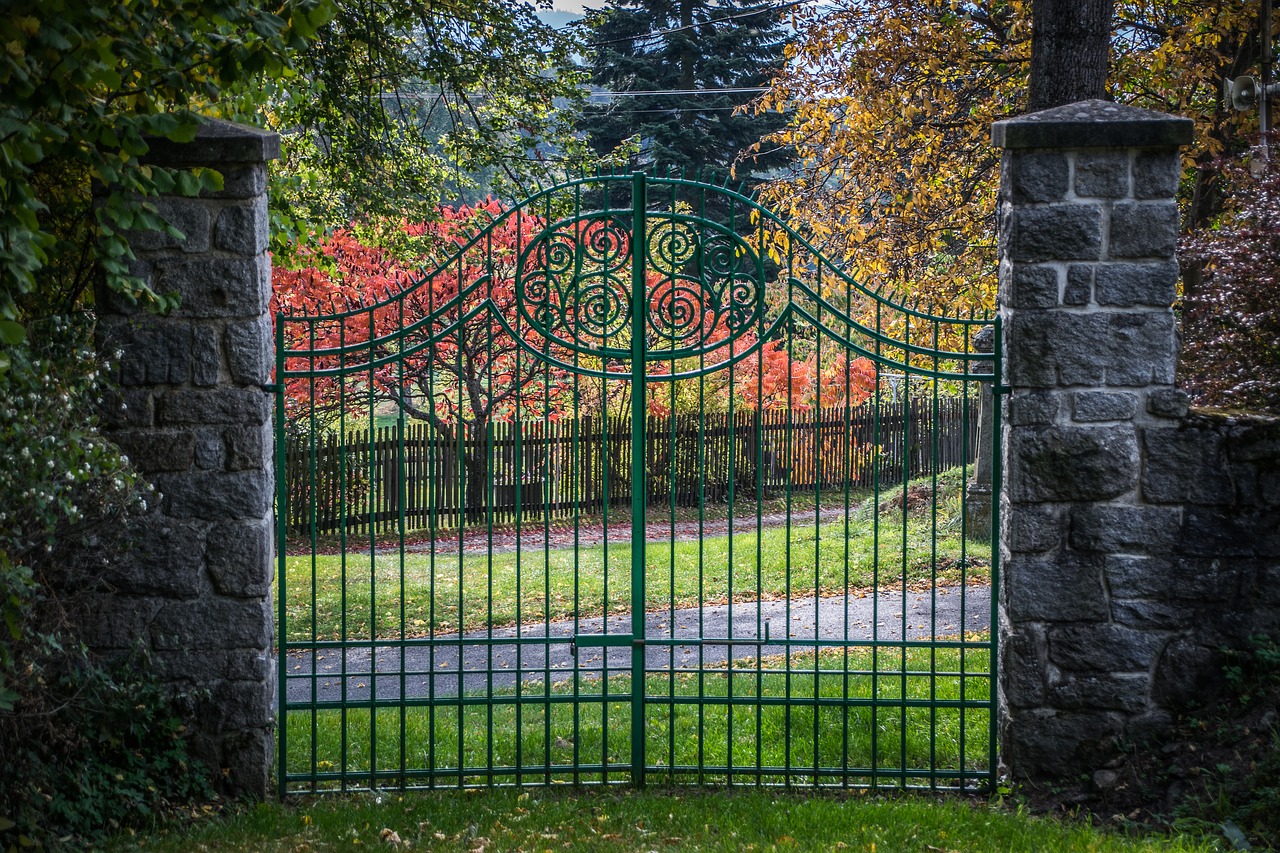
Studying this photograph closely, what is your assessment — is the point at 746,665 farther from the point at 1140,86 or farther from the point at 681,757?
the point at 1140,86

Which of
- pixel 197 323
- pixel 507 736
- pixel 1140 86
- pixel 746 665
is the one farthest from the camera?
pixel 1140 86

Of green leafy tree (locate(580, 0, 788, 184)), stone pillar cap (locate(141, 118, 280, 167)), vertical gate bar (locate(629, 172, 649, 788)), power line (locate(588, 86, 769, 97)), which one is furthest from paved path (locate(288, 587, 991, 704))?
green leafy tree (locate(580, 0, 788, 184))

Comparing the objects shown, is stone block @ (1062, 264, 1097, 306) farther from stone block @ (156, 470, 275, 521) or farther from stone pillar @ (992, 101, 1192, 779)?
stone block @ (156, 470, 275, 521)

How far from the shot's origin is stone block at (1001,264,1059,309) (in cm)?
454

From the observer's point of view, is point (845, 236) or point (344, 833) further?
point (845, 236)

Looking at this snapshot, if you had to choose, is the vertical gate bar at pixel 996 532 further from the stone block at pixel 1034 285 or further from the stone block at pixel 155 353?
the stone block at pixel 155 353

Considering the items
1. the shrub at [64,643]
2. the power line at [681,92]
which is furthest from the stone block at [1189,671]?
the power line at [681,92]

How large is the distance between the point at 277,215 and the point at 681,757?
3551mm

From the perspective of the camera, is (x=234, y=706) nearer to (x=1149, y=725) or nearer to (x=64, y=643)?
(x=64, y=643)

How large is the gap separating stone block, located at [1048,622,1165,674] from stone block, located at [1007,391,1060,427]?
2.89ft

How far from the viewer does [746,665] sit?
7117mm

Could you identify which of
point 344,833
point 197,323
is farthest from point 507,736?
point 197,323

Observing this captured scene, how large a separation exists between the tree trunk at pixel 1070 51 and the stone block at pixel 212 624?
5.76 m

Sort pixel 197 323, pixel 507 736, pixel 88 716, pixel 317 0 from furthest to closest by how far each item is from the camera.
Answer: pixel 507 736 < pixel 197 323 < pixel 88 716 < pixel 317 0
